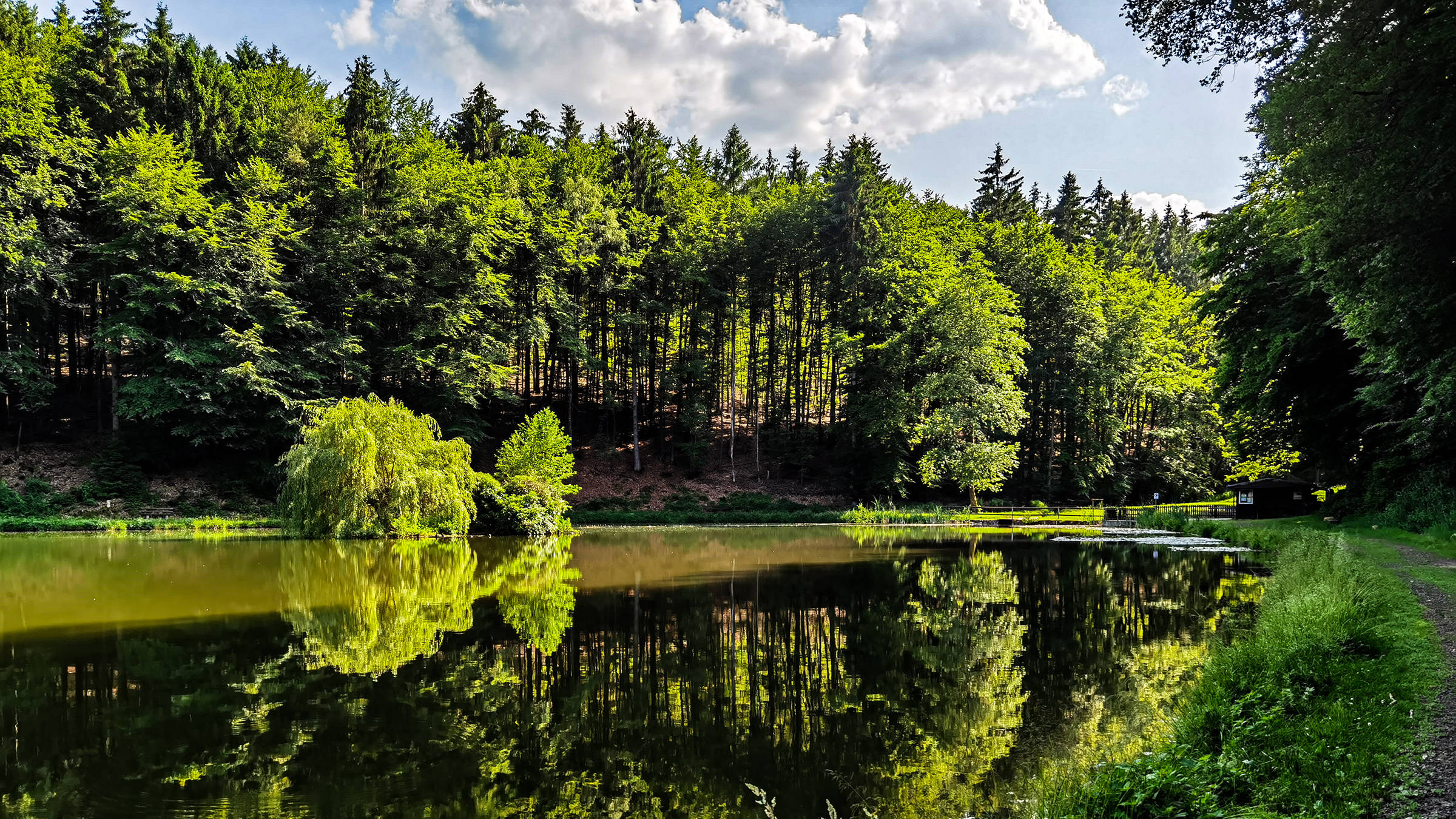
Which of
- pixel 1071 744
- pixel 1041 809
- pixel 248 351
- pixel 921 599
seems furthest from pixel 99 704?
pixel 248 351

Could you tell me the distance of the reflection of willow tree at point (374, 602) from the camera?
962 centimetres

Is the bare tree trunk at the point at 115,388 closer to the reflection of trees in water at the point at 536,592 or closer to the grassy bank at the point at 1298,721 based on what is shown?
the reflection of trees in water at the point at 536,592

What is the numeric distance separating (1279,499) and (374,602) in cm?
4031

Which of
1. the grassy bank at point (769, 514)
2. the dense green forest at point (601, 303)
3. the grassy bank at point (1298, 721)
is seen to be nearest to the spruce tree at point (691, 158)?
the dense green forest at point (601, 303)

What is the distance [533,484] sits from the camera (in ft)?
93.6

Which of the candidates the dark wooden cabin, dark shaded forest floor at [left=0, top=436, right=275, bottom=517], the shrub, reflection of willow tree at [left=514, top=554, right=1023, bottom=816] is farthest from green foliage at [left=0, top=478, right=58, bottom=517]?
the dark wooden cabin

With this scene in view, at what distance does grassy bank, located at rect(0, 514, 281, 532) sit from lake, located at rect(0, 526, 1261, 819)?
1105 centimetres

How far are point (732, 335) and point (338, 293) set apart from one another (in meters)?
21.7

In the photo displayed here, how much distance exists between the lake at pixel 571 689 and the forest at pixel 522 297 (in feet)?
66.9

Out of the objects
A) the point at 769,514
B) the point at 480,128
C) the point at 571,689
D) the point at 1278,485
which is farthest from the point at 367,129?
the point at 1278,485

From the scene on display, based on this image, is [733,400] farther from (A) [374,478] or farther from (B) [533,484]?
(A) [374,478]

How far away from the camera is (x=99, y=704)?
7.31m

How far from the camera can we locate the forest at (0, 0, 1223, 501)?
3300cm

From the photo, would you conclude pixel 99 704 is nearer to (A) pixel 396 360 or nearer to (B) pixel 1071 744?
(B) pixel 1071 744
